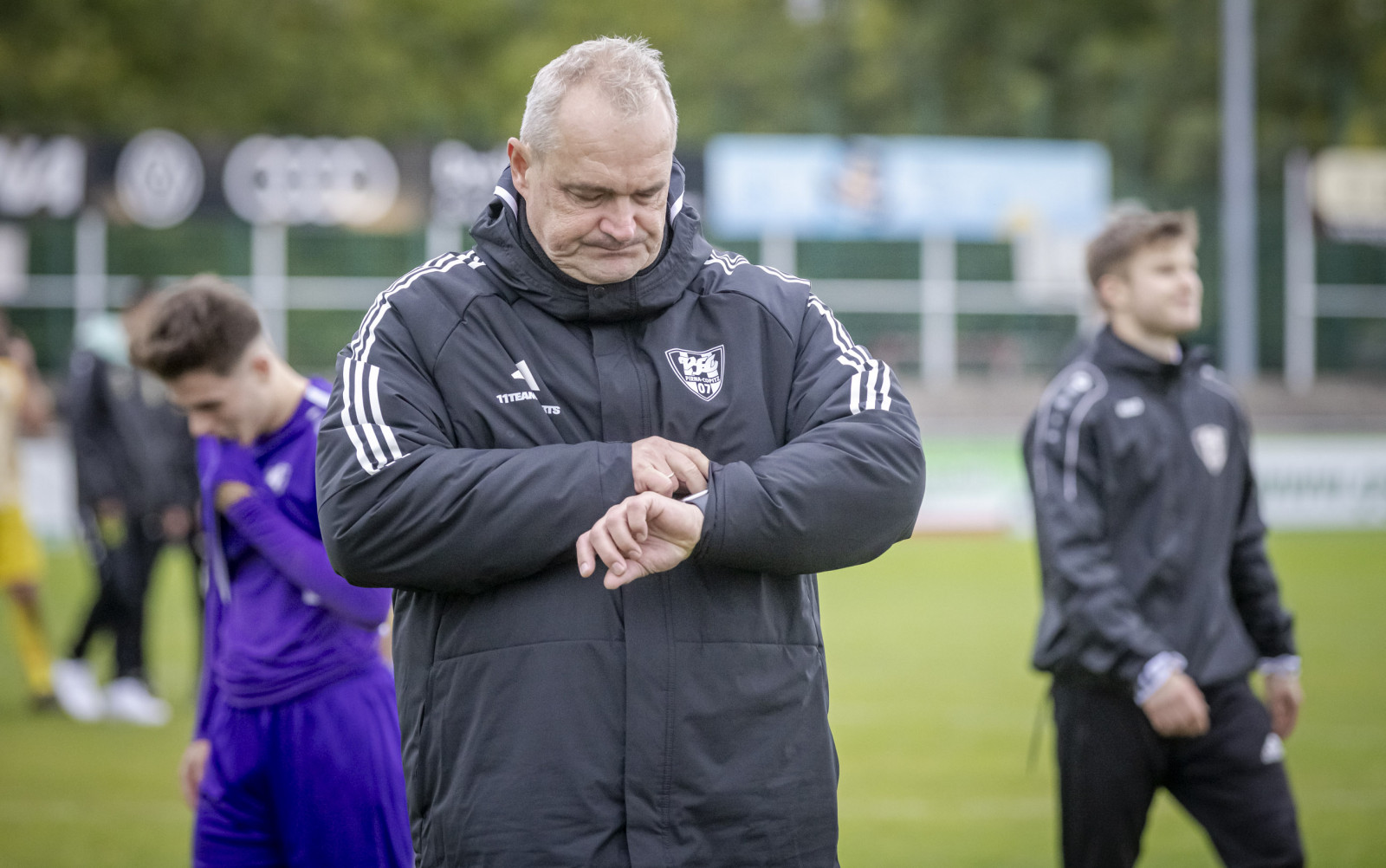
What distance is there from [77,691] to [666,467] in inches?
307

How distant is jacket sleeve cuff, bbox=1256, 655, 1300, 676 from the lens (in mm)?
4512

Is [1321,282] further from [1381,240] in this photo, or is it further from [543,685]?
[543,685]

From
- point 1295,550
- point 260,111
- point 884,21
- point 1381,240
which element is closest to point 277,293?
point 260,111

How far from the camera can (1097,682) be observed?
170 inches

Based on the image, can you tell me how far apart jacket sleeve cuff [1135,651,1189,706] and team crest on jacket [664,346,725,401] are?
78.1 inches

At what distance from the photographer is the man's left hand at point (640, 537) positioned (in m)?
2.41

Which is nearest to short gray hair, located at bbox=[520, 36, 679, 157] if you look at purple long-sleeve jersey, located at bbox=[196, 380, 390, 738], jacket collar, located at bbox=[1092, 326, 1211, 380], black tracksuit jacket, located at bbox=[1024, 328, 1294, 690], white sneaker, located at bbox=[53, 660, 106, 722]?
purple long-sleeve jersey, located at bbox=[196, 380, 390, 738]

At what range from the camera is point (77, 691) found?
30.3 feet

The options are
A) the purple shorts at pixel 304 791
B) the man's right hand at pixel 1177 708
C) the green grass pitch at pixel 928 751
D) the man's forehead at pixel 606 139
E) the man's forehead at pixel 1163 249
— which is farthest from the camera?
the green grass pitch at pixel 928 751

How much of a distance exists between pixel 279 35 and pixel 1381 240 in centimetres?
2665

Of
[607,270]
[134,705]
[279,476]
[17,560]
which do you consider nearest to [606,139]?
[607,270]

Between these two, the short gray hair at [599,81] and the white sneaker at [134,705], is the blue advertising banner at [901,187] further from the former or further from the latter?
the short gray hair at [599,81]

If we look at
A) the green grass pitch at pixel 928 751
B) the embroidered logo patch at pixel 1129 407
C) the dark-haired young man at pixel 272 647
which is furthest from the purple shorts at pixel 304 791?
the green grass pitch at pixel 928 751

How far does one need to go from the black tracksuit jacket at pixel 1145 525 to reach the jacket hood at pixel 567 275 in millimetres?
2013
